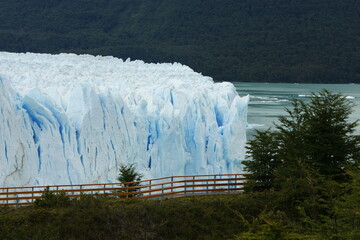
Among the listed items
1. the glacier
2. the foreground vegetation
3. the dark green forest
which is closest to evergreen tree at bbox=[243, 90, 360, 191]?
the foreground vegetation

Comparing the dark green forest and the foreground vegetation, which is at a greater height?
the dark green forest

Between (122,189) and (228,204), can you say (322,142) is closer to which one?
(228,204)

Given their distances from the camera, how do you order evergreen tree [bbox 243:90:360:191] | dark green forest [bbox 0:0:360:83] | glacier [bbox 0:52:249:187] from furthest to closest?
dark green forest [bbox 0:0:360:83]
glacier [bbox 0:52:249:187]
evergreen tree [bbox 243:90:360:191]

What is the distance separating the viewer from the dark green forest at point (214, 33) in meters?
115

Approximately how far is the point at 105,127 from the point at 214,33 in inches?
5117

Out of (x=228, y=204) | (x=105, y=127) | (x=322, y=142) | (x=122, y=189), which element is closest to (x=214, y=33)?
(x=105, y=127)

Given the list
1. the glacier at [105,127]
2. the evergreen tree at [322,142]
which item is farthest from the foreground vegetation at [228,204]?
the glacier at [105,127]

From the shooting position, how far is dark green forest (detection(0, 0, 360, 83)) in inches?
4542

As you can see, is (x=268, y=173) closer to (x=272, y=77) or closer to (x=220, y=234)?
(x=220, y=234)

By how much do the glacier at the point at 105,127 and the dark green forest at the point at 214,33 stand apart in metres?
68.7

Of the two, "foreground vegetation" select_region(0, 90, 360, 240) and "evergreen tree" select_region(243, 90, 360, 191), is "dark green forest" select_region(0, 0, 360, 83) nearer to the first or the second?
"foreground vegetation" select_region(0, 90, 360, 240)

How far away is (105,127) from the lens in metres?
21.2

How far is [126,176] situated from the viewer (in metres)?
18.0

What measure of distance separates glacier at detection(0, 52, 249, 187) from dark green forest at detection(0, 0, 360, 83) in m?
68.7
